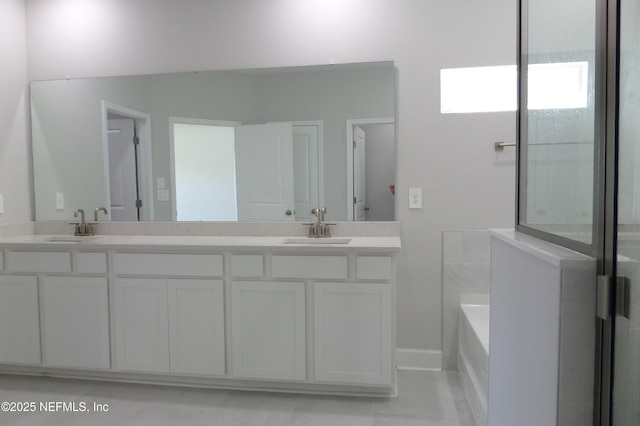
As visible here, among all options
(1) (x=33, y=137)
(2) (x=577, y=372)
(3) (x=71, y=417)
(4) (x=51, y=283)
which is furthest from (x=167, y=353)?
(2) (x=577, y=372)

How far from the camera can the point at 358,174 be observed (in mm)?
2656

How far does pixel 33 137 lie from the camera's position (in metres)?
2.93

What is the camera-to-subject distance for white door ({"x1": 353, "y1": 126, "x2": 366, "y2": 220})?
8.66 ft

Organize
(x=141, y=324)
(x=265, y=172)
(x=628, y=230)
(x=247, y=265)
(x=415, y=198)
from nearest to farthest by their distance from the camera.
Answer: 1. (x=628, y=230)
2. (x=247, y=265)
3. (x=141, y=324)
4. (x=415, y=198)
5. (x=265, y=172)

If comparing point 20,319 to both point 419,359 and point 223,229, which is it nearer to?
point 223,229

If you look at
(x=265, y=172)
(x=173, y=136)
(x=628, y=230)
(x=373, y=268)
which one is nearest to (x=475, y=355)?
(x=373, y=268)

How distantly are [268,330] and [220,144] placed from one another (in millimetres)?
1299

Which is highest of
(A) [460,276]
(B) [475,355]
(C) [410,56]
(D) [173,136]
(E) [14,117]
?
(C) [410,56]

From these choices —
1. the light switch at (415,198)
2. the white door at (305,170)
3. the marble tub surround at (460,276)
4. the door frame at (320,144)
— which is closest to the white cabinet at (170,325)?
the white door at (305,170)

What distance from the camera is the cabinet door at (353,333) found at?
2162mm

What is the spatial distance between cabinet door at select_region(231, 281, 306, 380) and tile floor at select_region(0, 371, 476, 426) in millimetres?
167

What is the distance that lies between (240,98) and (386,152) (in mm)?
1036

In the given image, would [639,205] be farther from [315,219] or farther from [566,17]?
[315,219]

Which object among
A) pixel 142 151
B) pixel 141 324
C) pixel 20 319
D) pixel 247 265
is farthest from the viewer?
pixel 142 151
